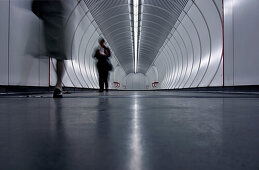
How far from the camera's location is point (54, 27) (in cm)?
412

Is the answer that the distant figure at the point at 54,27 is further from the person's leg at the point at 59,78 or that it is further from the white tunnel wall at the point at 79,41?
the white tunnel wall at the point at 79,41

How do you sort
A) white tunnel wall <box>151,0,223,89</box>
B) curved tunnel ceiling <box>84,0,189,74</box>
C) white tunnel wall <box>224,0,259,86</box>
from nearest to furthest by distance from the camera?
white tunnel wall <box>224,0,259,86</box>
white tunnel wall <box>151,0,223,89</box>
curved tunnel ceiling <box>84,0,189,74</box>

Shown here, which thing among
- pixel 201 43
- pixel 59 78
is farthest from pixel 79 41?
pixel 59 78

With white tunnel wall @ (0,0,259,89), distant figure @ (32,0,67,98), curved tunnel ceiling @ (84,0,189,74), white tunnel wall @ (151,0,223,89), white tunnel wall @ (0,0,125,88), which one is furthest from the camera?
curved tunnel ceiling @ (84,0,189,74)

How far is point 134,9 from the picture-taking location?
15.9m

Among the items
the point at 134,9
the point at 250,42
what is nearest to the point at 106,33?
the point at 134,9

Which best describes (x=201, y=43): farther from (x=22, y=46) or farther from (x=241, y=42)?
(x=22, y=46)

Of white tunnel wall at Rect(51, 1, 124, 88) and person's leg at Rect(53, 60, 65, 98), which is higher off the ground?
white tunnel wall at Rect(51, 1, 124, 88)

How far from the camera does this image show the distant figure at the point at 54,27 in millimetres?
4027

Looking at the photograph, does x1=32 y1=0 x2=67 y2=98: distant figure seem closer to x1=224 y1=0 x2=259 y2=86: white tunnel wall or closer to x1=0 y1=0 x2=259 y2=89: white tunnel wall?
x1=0 y1=0 x2=259 y2=89: white tunnel wall

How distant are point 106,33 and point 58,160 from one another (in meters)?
20.1

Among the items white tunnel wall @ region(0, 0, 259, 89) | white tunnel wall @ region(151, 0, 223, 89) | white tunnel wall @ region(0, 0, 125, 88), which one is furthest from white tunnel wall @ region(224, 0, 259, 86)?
white tunnel wall @ region(0, 0, 125, 88)

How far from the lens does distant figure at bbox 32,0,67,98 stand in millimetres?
4027

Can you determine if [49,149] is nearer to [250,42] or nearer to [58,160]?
[58,160]
